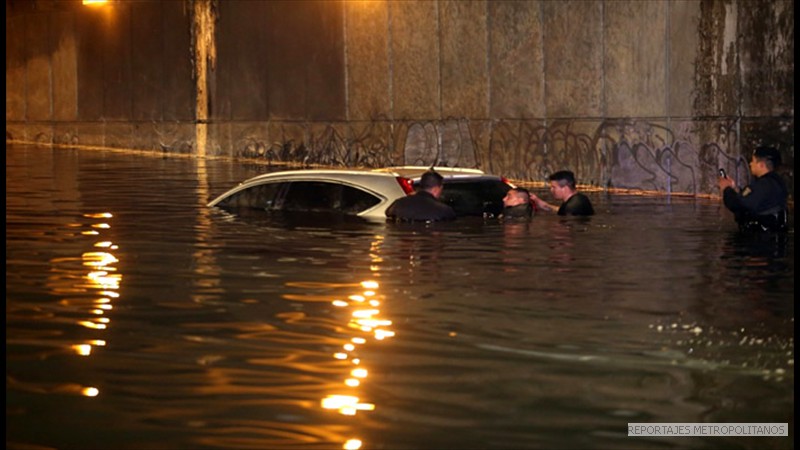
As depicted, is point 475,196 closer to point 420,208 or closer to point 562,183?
point 420,208

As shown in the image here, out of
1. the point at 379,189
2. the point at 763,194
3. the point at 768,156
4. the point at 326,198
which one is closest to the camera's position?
the point at 768,156

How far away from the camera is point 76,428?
749 cm

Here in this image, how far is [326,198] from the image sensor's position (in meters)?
17.8

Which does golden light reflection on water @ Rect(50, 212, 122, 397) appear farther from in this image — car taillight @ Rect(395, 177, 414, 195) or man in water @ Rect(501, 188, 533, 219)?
man in water @ Rect(501, 188, 533, 219)

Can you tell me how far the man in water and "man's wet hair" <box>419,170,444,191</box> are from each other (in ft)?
3.13

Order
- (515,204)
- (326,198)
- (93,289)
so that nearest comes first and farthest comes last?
(93,289)
(515,204)
(326,198)

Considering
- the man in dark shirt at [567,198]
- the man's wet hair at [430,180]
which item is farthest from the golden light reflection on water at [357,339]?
the man in dark shirt at [567,198]

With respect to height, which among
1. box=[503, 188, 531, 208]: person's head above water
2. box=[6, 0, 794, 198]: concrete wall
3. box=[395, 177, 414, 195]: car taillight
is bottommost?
box=[503, 188, 531, 208]: person's head above water

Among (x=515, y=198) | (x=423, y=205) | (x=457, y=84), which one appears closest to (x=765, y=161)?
(x=515, y=198)

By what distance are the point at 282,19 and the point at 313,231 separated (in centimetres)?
1960

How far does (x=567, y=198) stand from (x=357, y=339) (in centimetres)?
869

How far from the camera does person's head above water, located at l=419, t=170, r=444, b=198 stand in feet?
54.4

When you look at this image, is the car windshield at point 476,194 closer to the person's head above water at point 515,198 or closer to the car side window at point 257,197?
the person's head above water at point 515,198

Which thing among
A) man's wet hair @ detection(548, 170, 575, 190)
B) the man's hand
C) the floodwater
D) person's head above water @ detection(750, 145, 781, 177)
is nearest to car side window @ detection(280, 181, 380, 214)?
the floodwater
